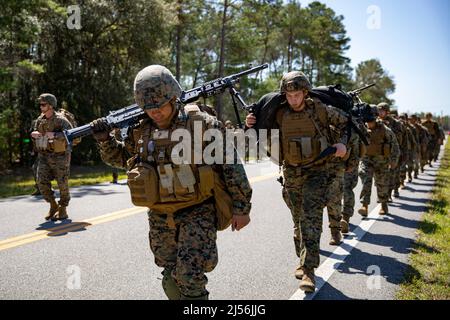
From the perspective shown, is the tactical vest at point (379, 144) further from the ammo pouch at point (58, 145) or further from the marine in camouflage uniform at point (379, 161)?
the ammo pouch at point (58, 145)

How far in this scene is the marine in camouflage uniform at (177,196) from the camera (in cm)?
288

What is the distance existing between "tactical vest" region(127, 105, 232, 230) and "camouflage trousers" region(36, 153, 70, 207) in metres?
4.25

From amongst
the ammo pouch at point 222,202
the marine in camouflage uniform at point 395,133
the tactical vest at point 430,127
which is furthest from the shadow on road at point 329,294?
the tactical vest at point 430,127

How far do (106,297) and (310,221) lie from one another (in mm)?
2071

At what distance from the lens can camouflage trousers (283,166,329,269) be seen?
4113 mm

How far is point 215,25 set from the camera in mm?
34562

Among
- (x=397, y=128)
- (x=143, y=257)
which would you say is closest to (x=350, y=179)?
(x=143, y=257)

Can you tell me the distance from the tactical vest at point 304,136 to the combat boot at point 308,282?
3.62 ft

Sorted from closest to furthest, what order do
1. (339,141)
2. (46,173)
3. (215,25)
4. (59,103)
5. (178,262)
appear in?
(178,262) < (339,141) < (46,173) < (59,103) < (215,25)

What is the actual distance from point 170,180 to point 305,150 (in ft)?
5.94

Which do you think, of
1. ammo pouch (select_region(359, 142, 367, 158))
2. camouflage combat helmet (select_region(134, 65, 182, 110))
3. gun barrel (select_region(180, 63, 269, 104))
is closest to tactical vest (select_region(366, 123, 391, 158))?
ammo pouch (select_region(359, 142, 367, 158))

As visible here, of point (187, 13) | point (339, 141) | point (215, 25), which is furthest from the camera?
point (215, 25)
